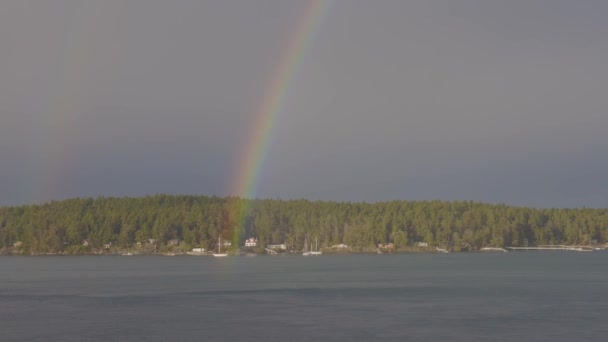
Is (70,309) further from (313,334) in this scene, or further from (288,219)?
(288,219)

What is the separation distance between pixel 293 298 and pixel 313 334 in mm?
16068

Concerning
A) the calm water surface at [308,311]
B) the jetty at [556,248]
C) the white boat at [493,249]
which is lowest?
the calm water surface at [308,311]

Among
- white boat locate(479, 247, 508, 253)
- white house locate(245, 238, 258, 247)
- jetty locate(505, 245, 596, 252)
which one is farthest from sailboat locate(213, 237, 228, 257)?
jetty locate(505, 245, 596, 252)

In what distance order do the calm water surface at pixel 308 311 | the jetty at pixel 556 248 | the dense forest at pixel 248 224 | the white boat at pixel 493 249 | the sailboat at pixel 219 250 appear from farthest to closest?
the jetty at pixel 556 248, the white boat at pixel 493 249, the dense forest at pixel 248 224, the sailboat at pixel 219 250, the calm water surface at pixel 308 311

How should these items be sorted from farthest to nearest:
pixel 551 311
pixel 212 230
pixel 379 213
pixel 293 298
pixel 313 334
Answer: pixel 379 213 → pixel 212 230 → pixel 293 298 → pixel 551 311 → pixel 313 334

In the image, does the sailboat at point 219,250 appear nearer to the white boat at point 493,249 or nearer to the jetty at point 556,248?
the white boat at point 493,249

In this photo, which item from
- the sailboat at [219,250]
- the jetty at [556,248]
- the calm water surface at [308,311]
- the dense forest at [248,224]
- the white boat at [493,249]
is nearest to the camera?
the calm water surface at [308,311]

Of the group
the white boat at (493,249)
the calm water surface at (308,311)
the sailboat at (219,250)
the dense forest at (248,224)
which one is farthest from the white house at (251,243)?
the calm water surface at (308,311)

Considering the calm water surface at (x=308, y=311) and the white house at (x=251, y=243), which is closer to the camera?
the calm water surface at (x=308, y=311)

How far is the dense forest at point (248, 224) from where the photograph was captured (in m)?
169

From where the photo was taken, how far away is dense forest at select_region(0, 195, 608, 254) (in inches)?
6658

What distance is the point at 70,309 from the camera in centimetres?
4269

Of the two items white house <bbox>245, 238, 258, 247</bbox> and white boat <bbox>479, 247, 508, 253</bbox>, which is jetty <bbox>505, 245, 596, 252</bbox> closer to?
white boat <bbox>479, 247, 508, 253</bbox>

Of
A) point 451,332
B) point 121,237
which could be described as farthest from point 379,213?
point 451,332
